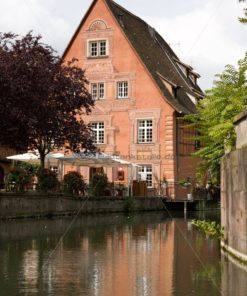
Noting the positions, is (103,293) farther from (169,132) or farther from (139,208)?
(169,132)

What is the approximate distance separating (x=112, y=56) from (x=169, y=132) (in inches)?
327

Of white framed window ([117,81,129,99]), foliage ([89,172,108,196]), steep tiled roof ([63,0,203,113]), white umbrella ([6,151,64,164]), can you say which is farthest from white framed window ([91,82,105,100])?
foliage ([89,172,108,196])

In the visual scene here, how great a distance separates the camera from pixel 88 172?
199ft

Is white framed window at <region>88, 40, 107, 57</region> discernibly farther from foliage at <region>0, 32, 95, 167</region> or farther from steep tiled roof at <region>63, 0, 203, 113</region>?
foliage at <region>0, 32, 95, 167</region>

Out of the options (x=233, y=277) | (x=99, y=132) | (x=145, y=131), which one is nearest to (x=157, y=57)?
(x=145, y=131)

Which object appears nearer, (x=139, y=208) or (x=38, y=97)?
(x=38, y=97)

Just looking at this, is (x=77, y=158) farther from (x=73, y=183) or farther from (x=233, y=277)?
(x=233, y=277)

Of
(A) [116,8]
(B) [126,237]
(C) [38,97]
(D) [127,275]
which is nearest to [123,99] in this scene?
(A) [116,8]

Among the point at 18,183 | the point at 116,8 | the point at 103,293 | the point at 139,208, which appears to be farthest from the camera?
the point at 116,8

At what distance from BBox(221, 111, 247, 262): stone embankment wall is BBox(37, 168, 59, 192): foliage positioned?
22674 millimetres

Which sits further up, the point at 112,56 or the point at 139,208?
the point at 112,56

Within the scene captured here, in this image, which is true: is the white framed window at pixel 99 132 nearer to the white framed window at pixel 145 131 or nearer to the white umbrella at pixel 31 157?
the white framed window at pixel 145 131

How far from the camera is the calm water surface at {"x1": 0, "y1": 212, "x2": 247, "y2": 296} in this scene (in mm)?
13967

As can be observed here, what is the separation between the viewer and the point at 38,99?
1618 inches
